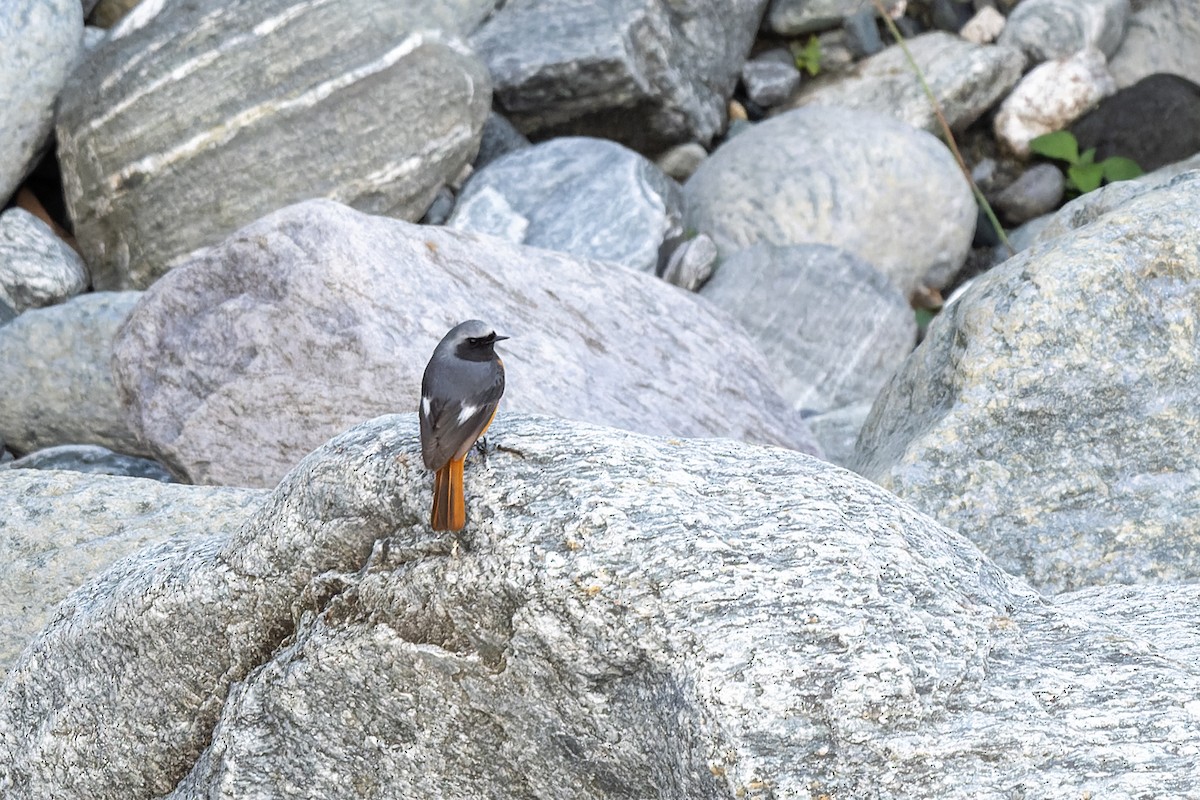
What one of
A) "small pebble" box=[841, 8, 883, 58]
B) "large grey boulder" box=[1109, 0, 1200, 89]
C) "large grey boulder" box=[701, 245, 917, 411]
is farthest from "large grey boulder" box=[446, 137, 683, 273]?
"large grey boulder" box=[1109, 0, 1200, 89]

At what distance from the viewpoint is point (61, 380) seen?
736cm

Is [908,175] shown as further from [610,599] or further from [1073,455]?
[610,599]

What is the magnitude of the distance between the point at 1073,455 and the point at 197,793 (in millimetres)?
3222

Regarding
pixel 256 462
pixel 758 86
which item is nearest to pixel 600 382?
pixel 256 462

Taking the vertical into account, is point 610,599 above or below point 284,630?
above

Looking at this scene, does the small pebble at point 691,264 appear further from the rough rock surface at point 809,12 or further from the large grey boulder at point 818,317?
the rough rock surface at point 809,12

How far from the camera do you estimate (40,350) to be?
7.39 m

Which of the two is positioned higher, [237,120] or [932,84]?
[237,120]

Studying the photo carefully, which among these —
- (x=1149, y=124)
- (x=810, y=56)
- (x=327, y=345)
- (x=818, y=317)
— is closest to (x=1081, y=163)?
(x=1149, y=124)

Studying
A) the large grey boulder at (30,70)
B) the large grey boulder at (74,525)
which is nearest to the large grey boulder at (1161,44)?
the large grey boulder at (30,70)

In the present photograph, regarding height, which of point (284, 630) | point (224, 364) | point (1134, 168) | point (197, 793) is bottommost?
point (1134, 168)

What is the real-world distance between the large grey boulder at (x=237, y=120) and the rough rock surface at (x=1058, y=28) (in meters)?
5.80

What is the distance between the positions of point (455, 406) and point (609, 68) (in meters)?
7.68

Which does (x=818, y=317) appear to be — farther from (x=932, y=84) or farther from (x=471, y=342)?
(x=471, y=342)
